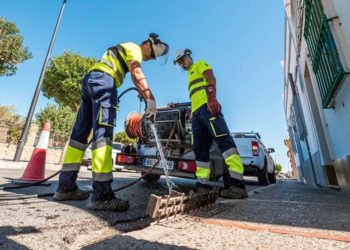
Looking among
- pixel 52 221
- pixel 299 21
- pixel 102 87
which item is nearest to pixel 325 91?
pixel 299 21

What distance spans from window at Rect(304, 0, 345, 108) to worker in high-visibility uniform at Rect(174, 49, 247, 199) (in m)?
→ 1.95

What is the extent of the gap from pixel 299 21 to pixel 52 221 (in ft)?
24.6

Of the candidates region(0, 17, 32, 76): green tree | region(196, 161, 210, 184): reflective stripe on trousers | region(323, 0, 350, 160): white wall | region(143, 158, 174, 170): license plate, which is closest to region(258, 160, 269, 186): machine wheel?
region(323, 0, 350, 160): white wall

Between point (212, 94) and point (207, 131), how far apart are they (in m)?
0.59

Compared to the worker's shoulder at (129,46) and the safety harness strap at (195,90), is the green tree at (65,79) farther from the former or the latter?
the worker's shoulder at (129,46)

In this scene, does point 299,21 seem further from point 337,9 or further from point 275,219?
point 275,219

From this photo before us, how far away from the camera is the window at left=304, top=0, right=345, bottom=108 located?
12.6 feet

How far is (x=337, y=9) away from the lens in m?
3.84

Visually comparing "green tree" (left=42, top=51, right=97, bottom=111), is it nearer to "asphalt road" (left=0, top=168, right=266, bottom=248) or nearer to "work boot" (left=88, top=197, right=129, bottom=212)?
"asphalt road" (left=0, top=168, right=266, bottom=248)

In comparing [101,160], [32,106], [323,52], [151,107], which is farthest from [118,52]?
[32,106]

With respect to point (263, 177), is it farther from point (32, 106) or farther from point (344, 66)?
point (32, 106)

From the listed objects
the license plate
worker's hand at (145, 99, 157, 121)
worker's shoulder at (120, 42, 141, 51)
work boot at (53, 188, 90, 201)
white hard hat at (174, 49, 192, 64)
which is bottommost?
work boot at (53, 188, 90, 201)

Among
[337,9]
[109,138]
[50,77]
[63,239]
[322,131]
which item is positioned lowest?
[63,239]

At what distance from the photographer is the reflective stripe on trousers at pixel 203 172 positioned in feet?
10.9
